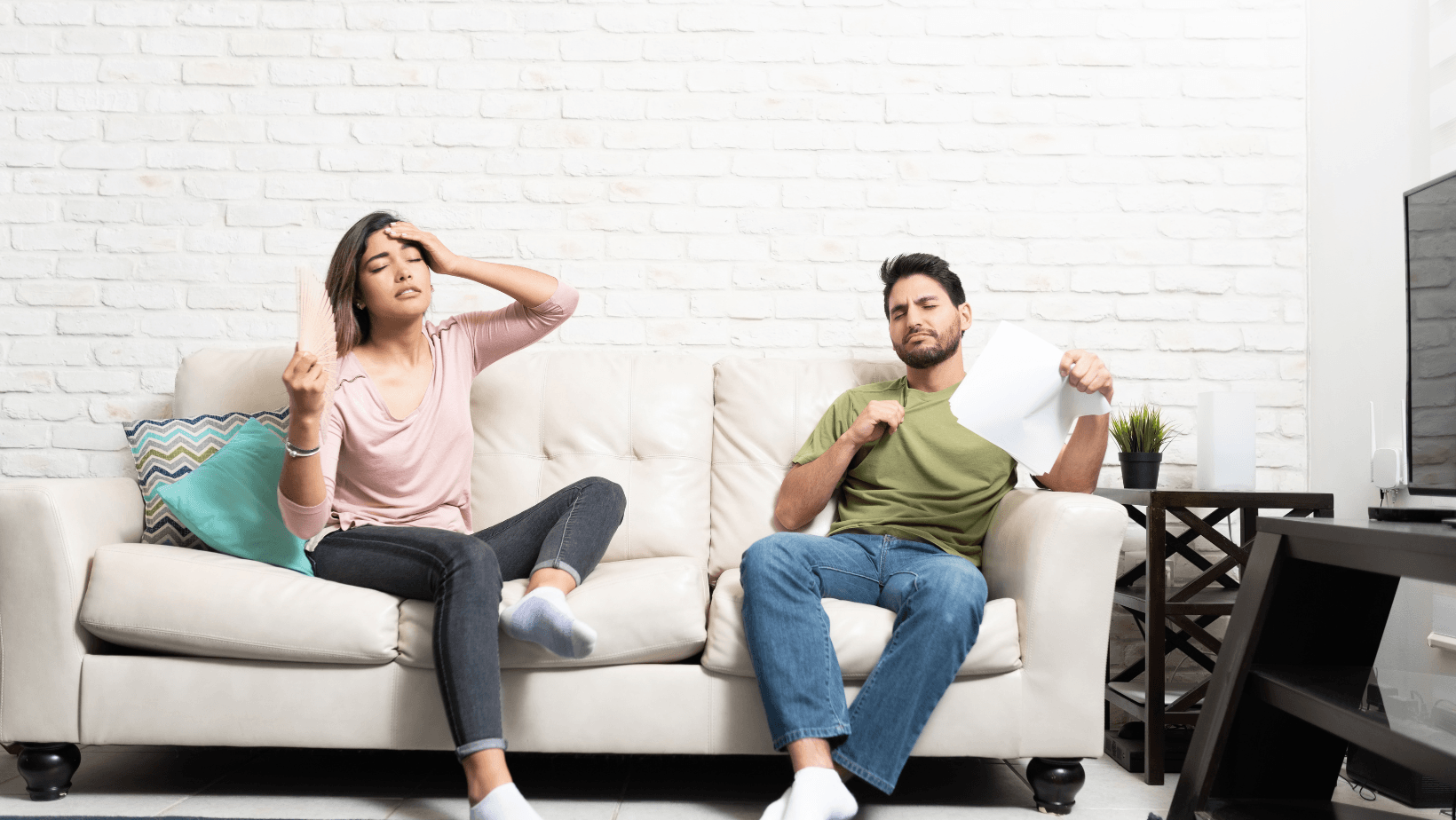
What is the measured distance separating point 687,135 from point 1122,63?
118cm

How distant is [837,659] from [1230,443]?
1.14 m

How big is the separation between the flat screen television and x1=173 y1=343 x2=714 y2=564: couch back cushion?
139cm

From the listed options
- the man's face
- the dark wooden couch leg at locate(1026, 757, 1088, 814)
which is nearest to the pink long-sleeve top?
the man's face

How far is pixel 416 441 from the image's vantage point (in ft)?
6.38

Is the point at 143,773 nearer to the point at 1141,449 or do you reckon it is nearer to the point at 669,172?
the point at 669,172

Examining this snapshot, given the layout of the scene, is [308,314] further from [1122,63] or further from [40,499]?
[1122,63]

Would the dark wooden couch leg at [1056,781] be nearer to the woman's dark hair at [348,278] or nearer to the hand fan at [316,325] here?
the hand fan at [316,325]

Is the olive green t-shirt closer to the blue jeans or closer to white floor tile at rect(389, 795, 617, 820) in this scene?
the blue jeans

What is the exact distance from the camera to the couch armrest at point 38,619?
5.66 feet

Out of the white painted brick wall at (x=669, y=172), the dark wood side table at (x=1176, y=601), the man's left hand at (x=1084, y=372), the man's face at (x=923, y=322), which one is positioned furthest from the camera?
the white painted brick wall at (x=669, y=172)

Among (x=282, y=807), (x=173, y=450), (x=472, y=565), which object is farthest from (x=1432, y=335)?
(x=173, y=450)

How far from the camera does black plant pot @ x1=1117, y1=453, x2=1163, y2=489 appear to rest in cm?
219

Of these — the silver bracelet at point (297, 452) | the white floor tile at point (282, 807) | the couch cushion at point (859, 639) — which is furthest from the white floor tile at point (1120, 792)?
Answer: the silver bracelet at point (297, 452)

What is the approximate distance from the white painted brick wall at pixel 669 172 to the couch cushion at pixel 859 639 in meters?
0.95
